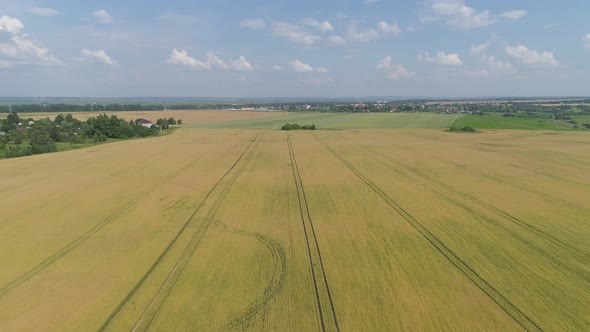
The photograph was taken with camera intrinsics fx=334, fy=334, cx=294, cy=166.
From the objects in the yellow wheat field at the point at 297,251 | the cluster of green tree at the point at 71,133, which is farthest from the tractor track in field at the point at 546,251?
the cluster of green tree at the point at 71,133

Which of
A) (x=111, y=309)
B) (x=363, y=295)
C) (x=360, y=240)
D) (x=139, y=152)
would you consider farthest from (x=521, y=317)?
(x=139, y=152)

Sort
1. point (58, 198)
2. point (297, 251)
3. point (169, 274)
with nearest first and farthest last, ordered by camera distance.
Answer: point (169, 274)
point (297, 251)
point (58, 198)

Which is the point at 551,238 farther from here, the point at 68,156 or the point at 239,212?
the point at 68,156

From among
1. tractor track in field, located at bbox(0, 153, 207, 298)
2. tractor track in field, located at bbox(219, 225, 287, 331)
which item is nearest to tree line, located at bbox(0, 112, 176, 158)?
tractor track in field, located at bbox(0, 153, 207, 298)

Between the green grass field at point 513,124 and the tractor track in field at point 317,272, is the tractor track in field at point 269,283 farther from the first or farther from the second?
the green grass field at point 513,124

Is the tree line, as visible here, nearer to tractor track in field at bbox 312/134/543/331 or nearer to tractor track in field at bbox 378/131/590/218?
tractor track in field at bbox 312/134/543/331

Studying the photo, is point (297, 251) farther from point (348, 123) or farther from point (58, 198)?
point (348, 123)

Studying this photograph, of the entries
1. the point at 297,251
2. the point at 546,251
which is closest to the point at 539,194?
the point at 546,251
